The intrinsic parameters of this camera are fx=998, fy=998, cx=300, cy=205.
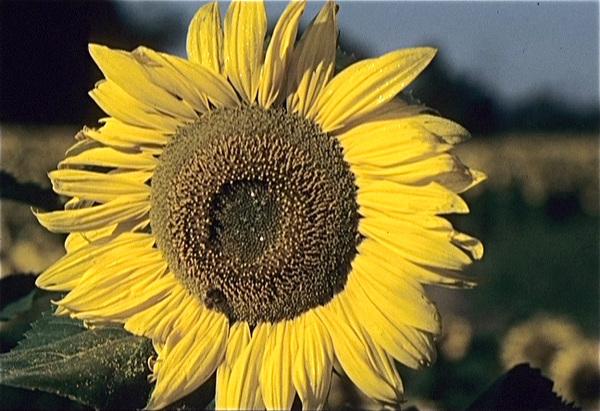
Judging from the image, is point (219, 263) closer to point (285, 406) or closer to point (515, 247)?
point (285, 406)

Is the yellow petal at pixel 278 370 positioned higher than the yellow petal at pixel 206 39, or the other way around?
the yellow petal at pixel 206 39

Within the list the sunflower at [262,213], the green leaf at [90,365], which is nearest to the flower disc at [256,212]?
the sunflower at [262,213]

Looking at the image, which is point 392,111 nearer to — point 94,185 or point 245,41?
point 245,41

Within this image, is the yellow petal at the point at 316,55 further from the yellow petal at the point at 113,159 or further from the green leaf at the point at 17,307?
the green leaf at the point at 17,307

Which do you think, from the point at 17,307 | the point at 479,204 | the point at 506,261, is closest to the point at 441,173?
the point at 17,307

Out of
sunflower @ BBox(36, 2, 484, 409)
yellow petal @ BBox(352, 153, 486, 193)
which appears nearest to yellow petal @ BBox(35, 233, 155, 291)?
sunflower @ BBox(36, 2, 484, 409)

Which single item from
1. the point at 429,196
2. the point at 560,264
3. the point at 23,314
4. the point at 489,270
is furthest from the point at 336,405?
the point at 560,264

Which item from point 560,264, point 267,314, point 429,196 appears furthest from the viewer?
point 560,264
